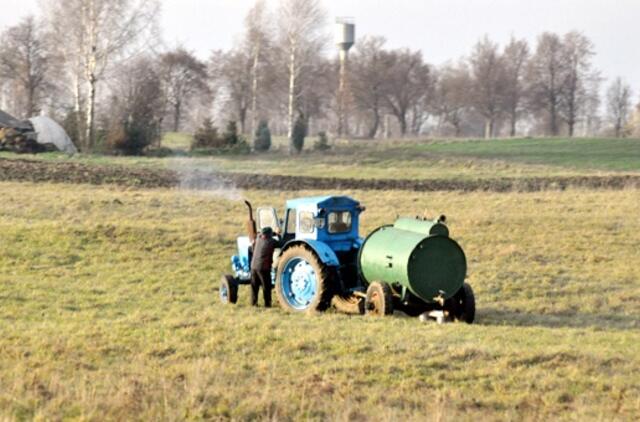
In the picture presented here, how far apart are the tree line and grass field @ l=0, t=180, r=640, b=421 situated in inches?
1223

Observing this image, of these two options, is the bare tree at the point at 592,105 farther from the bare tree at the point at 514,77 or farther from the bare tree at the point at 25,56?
the bare tree at the point at 25,56

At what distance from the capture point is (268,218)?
1672 centimetres

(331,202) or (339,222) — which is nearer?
(331,202)

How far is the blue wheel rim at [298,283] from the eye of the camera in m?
15.0

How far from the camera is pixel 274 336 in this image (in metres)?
12.1

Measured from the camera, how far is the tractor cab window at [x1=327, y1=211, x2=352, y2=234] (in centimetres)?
1548

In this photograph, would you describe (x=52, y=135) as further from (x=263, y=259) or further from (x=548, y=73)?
(x=548, y=73)

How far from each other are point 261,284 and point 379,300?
2598 mm

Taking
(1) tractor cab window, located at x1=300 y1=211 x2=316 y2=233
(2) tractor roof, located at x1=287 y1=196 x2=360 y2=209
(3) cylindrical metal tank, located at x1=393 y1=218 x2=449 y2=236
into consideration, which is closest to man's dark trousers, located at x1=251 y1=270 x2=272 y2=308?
(1) tractor cab window, located at x1=300 y1=211 x2=316 y2=233

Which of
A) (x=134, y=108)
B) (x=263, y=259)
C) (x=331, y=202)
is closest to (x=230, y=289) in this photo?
(x=263, y=259)

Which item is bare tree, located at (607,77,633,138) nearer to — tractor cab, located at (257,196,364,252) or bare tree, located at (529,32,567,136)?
bare tree, located at (529,32,567,136)

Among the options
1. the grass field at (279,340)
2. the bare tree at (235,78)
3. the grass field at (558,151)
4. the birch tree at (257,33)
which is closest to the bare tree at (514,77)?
the grass field at (558,151)

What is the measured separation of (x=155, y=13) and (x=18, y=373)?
46.3m

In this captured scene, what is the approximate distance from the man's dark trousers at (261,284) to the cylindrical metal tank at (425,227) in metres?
2.49
